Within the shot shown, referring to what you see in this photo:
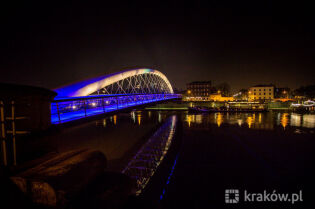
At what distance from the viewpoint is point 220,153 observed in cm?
972

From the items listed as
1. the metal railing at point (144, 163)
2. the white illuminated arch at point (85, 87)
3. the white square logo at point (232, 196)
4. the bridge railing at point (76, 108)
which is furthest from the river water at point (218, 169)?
the white illuminated arch at point (85, 87)

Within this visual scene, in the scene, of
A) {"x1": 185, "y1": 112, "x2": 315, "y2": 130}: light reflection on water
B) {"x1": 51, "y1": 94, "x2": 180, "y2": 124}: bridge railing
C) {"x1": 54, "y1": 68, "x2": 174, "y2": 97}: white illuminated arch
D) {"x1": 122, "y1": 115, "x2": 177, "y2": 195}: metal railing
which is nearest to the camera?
{"x1": 122, "y1": 115, "x2": 177, "y2": 195}: metal railing

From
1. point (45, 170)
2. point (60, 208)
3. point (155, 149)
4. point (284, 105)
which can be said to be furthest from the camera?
point (284, 105)

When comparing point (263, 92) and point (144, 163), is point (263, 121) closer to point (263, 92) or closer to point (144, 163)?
point (144, 163)

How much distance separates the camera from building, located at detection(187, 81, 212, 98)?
318 feet

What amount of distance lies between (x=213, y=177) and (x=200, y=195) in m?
1.44

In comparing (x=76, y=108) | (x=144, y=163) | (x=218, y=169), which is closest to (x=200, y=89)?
(x=76, y=108)

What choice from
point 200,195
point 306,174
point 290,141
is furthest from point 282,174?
point 290,141

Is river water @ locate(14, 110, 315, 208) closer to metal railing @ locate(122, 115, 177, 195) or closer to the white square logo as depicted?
the white square logo

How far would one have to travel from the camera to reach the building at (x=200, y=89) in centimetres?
9706

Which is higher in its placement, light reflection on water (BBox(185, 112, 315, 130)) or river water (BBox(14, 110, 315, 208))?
river water (BBox(14, 110, 315, 208))

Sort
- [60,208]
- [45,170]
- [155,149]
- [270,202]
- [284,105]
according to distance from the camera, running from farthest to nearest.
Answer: [284,105], [155,149], [270,202], [45,170], [60,208]

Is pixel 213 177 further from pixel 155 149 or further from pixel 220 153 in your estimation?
pixel 155 149

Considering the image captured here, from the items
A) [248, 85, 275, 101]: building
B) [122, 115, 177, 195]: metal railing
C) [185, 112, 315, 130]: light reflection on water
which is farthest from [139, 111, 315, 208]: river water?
[248, 85, 275, 101]: building
